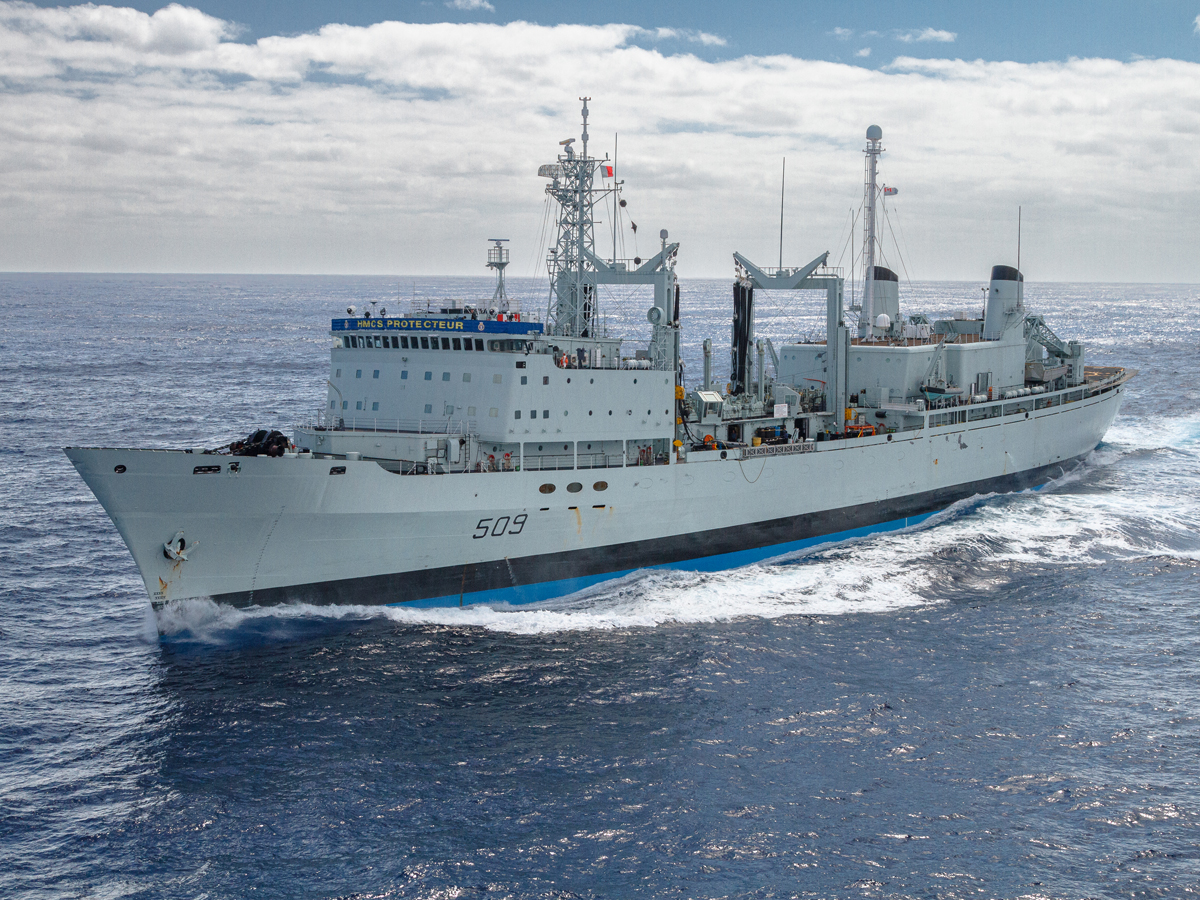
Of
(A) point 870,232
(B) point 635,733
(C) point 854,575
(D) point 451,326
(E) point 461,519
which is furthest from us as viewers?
(A) point 870,232

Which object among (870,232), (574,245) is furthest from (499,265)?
(870,232)

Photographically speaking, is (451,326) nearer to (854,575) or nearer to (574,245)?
(574,245)

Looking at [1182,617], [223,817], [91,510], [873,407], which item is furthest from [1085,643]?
[91,510]

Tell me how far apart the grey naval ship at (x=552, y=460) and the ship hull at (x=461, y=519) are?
0.05 meters

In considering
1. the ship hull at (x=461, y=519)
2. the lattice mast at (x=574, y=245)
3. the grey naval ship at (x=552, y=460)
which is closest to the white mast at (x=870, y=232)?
the grey naval ship at (x=552, y=460)

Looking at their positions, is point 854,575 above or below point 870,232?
below

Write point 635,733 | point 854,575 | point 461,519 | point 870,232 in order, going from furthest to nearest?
Result: point 870,232 < point 854,575 < point 461,519 < point 635,733

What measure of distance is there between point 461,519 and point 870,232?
73.0 ft

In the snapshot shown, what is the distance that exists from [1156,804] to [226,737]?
1597 cm

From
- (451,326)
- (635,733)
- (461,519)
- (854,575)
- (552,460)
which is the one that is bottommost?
(635,733)

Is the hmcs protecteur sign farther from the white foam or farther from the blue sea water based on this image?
the blue sea water

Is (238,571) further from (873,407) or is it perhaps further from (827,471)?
(873,407)

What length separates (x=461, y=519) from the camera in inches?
912

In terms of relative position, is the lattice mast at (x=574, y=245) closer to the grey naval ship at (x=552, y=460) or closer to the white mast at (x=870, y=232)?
the grey naval ship at (x=552, y=460)
